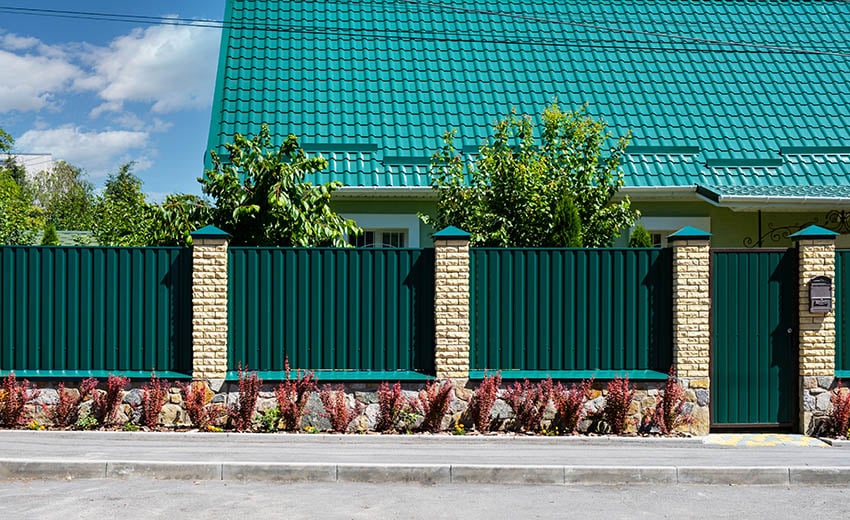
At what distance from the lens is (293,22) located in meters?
19.2

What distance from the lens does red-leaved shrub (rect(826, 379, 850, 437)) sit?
10555 millimetres

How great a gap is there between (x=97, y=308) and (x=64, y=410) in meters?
1.22

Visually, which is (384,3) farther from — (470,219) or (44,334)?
(44,334)

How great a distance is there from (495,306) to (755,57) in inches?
460

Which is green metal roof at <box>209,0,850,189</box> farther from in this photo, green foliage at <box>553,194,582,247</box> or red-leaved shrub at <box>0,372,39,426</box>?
red-leaved shrub at <box>0,372,39,426</box>

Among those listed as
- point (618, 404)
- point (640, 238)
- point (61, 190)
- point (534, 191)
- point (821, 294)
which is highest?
point (61, 190)

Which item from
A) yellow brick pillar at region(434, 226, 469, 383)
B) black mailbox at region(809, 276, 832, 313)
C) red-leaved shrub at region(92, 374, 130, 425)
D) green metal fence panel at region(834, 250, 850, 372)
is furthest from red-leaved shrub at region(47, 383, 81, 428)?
green metal fence panel at region(834, 250, 850, 372)

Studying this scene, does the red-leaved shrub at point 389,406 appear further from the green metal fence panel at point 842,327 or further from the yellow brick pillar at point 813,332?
the green metal fence panel at point 842,327

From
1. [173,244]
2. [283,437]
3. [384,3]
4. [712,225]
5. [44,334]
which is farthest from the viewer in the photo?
[384,3]

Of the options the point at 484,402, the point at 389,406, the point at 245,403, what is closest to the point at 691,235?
the point at 484,402

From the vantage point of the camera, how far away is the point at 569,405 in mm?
10414

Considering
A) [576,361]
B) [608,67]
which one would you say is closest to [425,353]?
[576,361]

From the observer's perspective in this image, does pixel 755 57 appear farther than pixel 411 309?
Yes

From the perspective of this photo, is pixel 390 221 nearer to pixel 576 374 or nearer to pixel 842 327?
pixel 576 374
